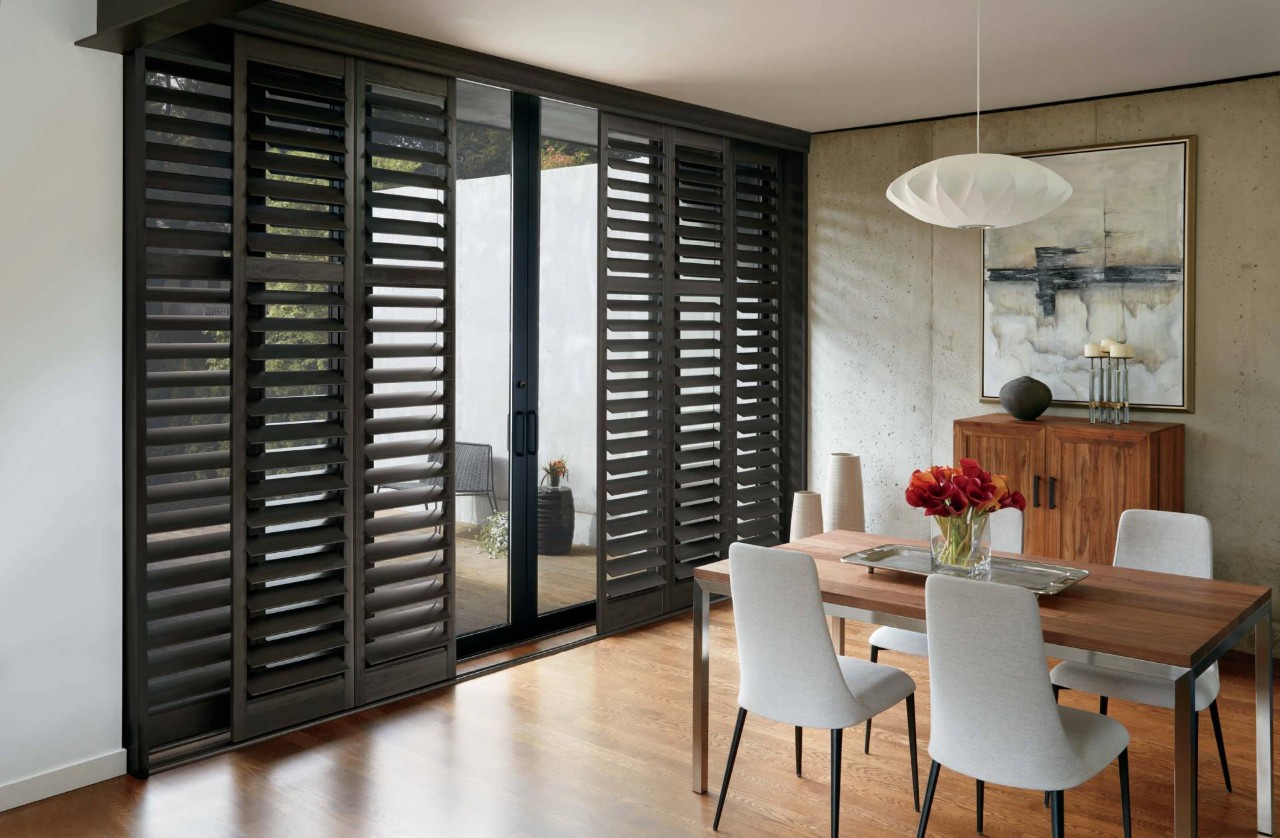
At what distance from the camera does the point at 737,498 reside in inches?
232

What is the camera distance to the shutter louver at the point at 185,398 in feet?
11.3

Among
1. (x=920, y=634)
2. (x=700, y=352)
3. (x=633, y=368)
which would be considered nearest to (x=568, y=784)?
(x=920, y=634)

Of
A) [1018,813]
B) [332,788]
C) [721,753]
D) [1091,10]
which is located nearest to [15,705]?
[332,788]

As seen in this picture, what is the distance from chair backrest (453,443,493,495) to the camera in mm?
4781

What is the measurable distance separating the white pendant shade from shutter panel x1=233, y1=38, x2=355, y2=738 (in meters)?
2.12

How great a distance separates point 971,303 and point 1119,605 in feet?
9.88

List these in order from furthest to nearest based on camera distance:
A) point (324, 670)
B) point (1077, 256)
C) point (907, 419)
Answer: point (907, 419), point (1077, 256), point (324, 670)

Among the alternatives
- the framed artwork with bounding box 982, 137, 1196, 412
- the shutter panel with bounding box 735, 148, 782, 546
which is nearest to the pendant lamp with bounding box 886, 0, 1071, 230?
the framed artwork with bounding box 982, 137, 1196, 412

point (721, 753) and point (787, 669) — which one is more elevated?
point (787, 669)

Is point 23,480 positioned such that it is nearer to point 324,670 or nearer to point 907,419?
point 324,670

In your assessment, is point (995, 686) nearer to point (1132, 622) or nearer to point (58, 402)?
point (1132, 622)

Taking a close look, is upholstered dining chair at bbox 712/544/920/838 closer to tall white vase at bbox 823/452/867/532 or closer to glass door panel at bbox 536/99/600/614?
glass door panel at bbox 536/99/600/614

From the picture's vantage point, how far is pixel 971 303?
560cm

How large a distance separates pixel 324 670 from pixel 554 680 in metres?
1.00
